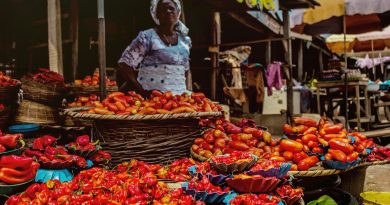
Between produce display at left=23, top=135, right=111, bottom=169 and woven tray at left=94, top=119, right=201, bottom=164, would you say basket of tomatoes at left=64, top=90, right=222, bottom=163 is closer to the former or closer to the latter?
woven tray at left=94, top=119, right=201, bottom=164

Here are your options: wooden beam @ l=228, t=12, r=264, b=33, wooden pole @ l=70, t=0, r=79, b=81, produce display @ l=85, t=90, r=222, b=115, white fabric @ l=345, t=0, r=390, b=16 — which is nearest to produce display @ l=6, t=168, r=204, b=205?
produce display @ l=85, t=90, r=222, b=115

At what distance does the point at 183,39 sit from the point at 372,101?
7.35m

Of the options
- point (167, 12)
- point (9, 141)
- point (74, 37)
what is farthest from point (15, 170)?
point (74, 37)

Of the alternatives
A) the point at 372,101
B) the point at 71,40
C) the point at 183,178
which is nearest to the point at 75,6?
the point at 71,40

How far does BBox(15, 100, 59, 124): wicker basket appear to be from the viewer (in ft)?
18.0

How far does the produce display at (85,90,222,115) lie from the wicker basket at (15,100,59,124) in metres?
1.96

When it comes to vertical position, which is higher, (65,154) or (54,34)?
(54,34)

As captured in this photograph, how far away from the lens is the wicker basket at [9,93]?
15.6 ft

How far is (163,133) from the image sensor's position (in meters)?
3.84

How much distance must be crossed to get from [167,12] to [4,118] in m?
2.59

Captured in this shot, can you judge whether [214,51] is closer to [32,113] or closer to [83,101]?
[83,101]

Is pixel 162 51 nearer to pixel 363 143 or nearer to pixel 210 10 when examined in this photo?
pixel 363 143

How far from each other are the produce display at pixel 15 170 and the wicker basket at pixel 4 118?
2.09 metres

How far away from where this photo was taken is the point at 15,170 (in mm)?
2828
